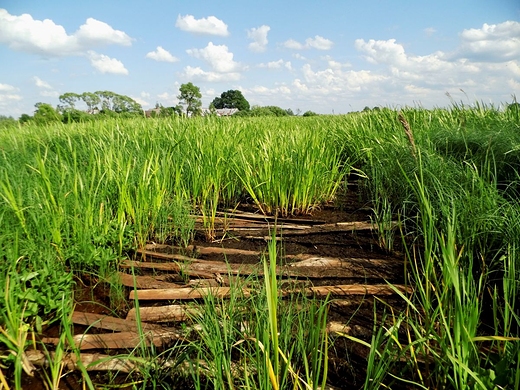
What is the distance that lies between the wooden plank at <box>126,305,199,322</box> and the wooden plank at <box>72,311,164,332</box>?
48 mm

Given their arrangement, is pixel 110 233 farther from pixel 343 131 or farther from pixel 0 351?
pixel 343 131

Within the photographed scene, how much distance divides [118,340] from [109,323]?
0.14 metres

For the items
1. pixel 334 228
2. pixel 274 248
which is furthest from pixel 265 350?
pixel 334 228

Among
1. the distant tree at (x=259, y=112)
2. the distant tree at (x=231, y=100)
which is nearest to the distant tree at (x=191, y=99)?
the distant tree at (x=259, y=112)

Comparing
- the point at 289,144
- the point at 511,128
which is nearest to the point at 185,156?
the point at 289,144

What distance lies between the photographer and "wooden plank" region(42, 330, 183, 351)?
135 cm

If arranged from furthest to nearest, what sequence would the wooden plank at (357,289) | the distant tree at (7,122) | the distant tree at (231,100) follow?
the distant tree at (231,100) → the distant tree at (7,122) → the wooden plank at (357,289)

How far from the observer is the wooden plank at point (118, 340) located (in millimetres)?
1354

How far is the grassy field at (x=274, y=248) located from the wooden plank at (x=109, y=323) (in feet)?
0.23

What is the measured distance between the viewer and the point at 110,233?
202 centimetres

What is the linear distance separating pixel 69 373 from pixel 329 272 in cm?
125

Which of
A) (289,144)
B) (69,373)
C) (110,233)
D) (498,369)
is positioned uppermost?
(289,144)

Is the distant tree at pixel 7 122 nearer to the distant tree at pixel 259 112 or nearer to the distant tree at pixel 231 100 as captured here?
the distant tree at pixel 259 112

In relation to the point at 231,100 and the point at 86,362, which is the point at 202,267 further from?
the point at 231,100
